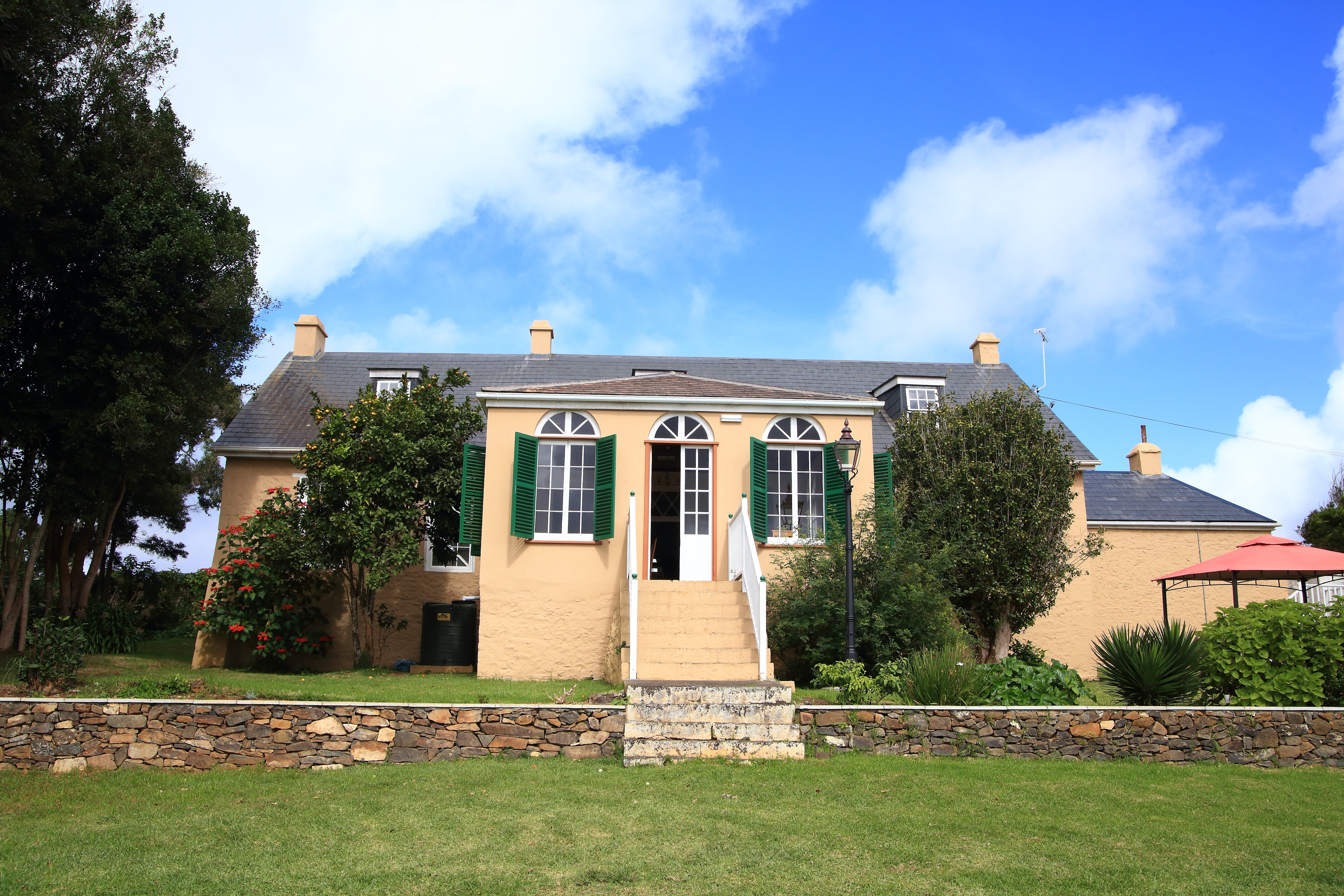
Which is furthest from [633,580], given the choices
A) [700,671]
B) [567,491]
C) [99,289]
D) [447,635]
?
[99,289]

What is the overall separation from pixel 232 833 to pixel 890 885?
4634 millimetres

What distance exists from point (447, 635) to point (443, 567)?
9.46 ft

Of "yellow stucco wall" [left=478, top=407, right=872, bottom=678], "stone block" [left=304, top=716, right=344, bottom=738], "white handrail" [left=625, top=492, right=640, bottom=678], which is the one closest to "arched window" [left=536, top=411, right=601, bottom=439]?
"yellow stucco wall" [left=478, top=407, right=872, bottom=678]

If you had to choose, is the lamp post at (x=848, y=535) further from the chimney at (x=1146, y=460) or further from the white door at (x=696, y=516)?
the chimney at (x=1146, y=460)

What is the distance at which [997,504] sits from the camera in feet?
47.6

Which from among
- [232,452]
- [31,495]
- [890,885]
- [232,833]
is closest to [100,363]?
[31,495]

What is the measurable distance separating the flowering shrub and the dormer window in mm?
12658

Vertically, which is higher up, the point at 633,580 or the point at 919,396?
the point at 919,396

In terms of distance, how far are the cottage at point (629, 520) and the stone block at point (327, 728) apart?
3.26m

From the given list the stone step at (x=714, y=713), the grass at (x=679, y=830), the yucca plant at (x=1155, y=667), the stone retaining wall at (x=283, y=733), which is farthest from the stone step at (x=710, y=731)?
the yucca plant at (x=1155, y=667)

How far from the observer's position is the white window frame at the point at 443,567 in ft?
53.4

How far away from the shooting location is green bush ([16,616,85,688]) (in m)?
9.16

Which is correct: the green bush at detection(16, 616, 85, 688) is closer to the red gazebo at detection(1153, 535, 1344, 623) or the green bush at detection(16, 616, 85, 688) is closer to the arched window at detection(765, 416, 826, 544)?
the arched window at detection(765, 416, 826, 544)

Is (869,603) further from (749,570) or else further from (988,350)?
(988,350)
